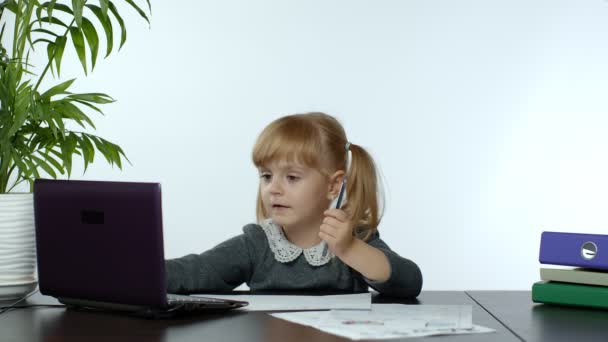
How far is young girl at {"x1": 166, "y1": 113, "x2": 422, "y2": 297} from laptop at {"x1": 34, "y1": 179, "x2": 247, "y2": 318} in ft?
1.03

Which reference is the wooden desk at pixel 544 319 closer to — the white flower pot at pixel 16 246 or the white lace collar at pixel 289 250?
the white lace collar at pixel 289 250

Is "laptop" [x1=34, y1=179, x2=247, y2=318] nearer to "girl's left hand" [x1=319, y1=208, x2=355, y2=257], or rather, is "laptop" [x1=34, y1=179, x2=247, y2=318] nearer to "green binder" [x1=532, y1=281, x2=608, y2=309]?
"girl's left hand" [x1=319, y1=208, x2=355, y2=257]

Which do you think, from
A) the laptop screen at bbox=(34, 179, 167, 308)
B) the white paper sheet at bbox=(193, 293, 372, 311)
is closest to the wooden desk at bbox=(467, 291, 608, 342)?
the white paper sheet at bbox=(193, 293, 372, 311)

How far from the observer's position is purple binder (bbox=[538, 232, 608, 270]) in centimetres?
142

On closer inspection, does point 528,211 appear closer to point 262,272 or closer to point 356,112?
point 356,112

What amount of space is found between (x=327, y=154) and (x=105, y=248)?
25.7 inches

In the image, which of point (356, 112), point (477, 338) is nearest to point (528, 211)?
point (356, 112)

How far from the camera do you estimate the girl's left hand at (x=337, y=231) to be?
1.54m

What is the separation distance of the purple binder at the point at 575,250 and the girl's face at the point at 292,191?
528mm

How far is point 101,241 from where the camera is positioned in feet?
4.36

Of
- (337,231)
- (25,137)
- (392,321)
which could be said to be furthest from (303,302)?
(25,137)

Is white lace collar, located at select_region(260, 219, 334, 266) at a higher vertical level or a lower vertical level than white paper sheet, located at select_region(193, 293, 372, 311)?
higher

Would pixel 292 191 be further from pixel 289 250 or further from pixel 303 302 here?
pixel 303 302

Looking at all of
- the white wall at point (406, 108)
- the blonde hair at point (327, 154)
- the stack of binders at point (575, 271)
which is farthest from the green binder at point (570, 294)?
the white wall at point (406, 108)
